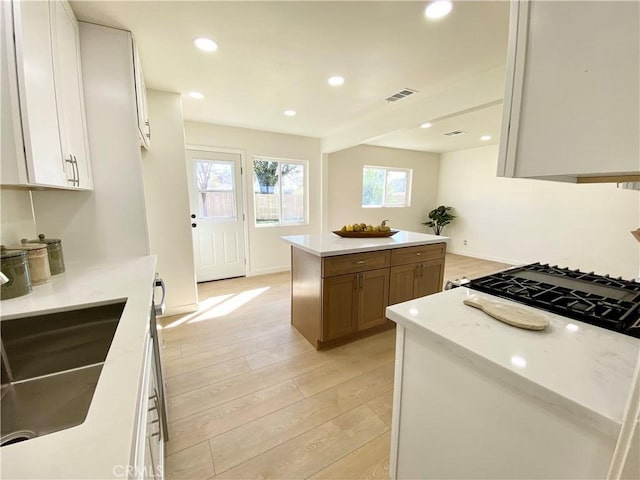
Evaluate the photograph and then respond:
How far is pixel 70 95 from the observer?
1.46m

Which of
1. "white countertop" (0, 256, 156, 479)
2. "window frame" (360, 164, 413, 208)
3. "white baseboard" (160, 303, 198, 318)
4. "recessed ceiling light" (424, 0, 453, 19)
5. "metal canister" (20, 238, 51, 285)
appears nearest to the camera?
"white countertop" (0, 256, 156, 479)

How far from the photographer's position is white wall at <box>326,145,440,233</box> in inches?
206

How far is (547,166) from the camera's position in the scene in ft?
1.90

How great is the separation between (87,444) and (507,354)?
0.96 metres

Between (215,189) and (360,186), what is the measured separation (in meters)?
2.84

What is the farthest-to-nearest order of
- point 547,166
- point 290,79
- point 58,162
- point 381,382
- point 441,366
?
point 290,79
point 381,382
point 58,162
point 441,366
point 547,166

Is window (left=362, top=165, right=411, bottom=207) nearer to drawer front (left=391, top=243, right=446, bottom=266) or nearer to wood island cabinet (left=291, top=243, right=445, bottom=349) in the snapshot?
drawer front (left=391, top=243, right=446, bottom=266)

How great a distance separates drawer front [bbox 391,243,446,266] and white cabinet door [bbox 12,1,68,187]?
2309mm

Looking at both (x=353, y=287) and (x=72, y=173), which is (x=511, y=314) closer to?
(x=353, y=287)

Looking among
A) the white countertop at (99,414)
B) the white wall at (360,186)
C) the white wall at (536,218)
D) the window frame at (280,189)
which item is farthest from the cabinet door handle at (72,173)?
the white wall at (536,218)

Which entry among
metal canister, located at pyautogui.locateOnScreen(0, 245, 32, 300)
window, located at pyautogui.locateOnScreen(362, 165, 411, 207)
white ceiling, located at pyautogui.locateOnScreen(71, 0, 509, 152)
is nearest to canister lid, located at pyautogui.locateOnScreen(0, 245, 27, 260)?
metal canister, located at pyautogui.locateOnScreen(0, 245, 32, 300)

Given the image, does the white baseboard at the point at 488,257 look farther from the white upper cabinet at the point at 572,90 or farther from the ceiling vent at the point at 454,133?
the white upper cabinet at the point at 572,90

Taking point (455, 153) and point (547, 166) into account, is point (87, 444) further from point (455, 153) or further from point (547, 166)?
point (455, 153)

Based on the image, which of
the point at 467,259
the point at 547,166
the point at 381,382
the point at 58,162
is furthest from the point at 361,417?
the point at 467,259
